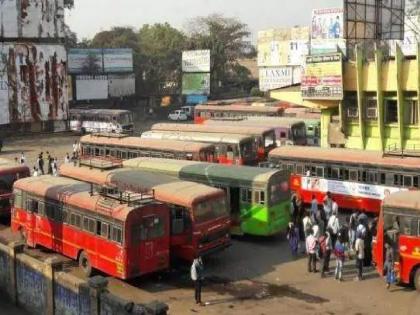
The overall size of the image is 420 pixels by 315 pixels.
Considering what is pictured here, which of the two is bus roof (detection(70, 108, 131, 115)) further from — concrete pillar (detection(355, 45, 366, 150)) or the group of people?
the group of people

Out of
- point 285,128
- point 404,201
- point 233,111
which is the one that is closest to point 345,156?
point 404,201

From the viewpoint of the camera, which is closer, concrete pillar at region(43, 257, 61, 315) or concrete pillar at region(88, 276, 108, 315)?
concrete pillar at region(88, 276, 108, 315)

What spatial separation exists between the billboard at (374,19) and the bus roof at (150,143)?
464 inches

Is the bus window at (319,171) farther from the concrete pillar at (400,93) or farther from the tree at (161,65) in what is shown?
the tree at (161,65)

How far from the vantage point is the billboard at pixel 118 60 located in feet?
220

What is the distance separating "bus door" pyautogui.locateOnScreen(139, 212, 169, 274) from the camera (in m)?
15.5

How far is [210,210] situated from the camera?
675 inches

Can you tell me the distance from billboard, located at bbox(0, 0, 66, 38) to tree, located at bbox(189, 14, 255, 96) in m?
25.3

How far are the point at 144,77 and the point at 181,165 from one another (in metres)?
55.1

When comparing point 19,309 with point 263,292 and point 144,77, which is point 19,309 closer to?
point 263,292

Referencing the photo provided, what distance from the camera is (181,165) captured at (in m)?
21.8

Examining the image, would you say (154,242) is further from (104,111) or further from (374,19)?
(104,111)

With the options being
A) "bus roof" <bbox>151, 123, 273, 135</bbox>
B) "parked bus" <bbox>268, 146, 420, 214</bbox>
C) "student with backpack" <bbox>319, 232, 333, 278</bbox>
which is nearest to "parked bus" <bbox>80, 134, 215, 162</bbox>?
"parked bus" <bbox>268, 146, 420, 214</bbox>

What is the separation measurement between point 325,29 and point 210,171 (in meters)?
42.9
